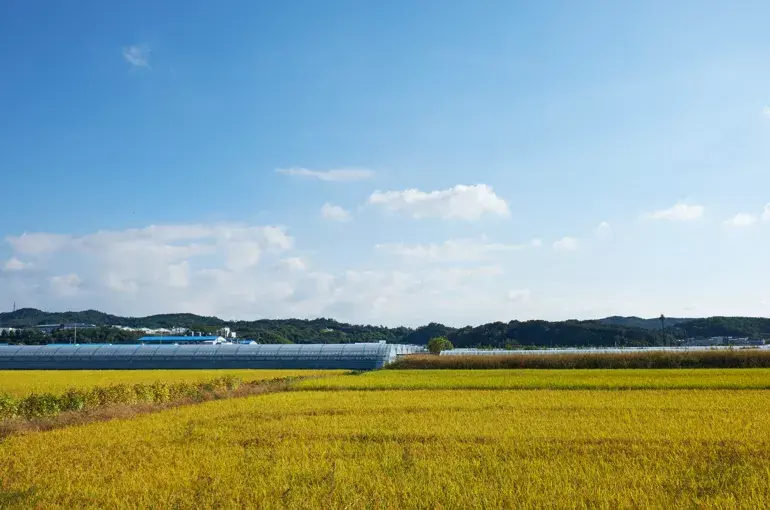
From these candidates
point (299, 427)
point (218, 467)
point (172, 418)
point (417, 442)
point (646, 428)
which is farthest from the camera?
point (172, 418)

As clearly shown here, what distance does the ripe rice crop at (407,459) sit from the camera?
337 inches

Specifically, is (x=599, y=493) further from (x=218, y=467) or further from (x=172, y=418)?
(x=172, y=418)

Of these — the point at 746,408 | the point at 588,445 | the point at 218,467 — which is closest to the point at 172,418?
the point at 218,467

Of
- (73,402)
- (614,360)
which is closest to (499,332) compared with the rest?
(614,360)

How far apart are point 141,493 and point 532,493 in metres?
5.75

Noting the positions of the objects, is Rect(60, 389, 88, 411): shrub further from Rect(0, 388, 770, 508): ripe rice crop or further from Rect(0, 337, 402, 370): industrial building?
Rect(0, 337, 402, 370): industrial building

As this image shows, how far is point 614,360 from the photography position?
4647cm

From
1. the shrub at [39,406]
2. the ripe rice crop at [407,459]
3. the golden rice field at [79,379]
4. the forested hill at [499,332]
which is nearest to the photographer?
the ripe rice crop at [407,459]

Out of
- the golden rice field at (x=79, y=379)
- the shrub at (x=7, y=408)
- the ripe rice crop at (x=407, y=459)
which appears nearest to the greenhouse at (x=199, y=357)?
the golden rice field at (x=79, y=379)

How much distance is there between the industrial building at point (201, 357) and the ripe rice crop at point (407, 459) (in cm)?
3565

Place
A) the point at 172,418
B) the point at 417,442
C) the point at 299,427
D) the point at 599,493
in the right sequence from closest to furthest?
the point at 599,493 → the point at 417,442 → the point at 299,427 → the point at 172,418

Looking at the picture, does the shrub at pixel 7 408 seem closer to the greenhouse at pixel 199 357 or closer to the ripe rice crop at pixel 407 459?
the ripe rice crop at pixel 407 459

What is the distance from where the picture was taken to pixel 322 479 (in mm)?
9656

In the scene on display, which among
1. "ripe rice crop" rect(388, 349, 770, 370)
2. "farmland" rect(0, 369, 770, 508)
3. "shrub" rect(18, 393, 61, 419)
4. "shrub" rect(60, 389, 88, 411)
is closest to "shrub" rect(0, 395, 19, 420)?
Result: "shrub" rect(18, 393, 61, 419)
